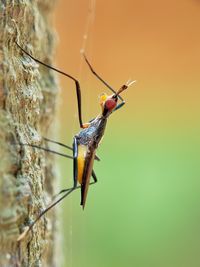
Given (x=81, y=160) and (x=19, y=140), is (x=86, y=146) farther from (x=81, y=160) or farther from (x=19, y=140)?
(x=19, y=140)

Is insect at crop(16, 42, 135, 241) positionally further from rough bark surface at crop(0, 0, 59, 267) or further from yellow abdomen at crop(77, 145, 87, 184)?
rough bark surface at crop(0, 0, 59, 267)

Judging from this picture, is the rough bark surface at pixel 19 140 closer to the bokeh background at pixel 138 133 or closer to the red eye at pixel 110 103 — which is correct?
the red eye at pixel 110 103

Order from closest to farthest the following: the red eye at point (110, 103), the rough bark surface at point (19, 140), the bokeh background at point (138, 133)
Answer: the rough bark surface at point (19, 140) → the red eye at point (110, 103) → the bokeh background at point (138, 133)

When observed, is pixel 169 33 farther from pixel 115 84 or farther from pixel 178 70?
pixel 115 84

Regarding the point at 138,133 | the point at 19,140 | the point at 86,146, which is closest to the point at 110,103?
the point at 86,146

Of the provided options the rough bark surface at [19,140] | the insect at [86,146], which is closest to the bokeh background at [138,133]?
the insect at [86,146]

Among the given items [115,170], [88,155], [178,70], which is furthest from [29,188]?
[178,70]

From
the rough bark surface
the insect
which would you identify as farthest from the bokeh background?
the rough bark surface
